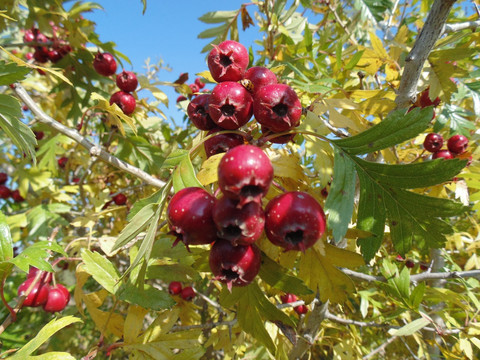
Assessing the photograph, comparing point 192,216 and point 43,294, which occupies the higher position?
point 192,216

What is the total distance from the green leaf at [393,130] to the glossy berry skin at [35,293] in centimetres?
187

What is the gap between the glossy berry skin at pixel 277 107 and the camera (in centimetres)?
102

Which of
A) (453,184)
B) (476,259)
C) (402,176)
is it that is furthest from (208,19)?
(476,259)

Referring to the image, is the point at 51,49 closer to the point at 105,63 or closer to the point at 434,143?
the point at 105,63

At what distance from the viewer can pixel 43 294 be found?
1787 mm

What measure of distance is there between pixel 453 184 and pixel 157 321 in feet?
6.59

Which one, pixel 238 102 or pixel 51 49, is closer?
pixel 238 102

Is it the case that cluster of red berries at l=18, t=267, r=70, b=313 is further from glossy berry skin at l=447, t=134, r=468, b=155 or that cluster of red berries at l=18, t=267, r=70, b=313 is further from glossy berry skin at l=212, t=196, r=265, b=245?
glossy berry skin at l=447, t=134, r=468, b=155

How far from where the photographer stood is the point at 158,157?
8.21ft

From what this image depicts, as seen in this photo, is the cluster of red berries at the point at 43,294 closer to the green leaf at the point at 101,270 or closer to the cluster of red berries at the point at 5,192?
the green leaf at the point at 101,270

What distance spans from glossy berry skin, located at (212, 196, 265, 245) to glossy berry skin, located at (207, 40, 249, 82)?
57 cm

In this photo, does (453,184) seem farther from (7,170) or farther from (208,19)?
(7,170)

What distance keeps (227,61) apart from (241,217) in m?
0.68

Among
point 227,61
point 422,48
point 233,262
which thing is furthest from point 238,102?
point 422,48
